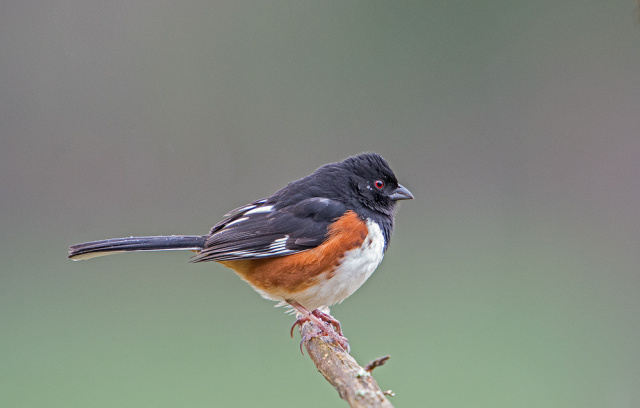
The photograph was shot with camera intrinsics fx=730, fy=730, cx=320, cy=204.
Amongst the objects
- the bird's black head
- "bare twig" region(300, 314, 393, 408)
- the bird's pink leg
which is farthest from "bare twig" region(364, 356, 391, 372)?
the bird's black head

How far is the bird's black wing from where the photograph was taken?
3.14 m

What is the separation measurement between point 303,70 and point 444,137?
1663 millimetres

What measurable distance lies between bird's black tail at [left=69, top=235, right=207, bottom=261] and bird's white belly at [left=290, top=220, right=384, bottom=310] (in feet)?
1.79

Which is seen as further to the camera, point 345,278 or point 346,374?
point 345,278

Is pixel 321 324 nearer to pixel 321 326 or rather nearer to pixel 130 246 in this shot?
pixel 321 326

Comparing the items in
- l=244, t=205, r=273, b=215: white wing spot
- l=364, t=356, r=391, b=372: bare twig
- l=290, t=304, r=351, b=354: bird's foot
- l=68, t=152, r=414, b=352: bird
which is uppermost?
l=244, t=205, r=273, b=215: white wing spot

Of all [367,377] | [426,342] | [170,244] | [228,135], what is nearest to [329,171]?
[170,244]

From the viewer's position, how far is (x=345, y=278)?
10.2ft

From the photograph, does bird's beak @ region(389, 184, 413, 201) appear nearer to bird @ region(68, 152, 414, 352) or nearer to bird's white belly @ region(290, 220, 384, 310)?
bird @ region(68, 152, 414, 352)

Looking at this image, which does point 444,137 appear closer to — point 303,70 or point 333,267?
point 303,70

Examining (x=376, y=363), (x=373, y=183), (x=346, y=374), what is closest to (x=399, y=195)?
(x=373, y=183)

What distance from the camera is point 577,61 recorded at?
804 centimetres

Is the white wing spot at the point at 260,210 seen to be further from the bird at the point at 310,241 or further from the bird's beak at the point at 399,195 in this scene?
the bird's beak at the point at 399,195

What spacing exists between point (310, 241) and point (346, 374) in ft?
2.75
